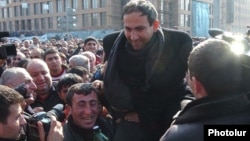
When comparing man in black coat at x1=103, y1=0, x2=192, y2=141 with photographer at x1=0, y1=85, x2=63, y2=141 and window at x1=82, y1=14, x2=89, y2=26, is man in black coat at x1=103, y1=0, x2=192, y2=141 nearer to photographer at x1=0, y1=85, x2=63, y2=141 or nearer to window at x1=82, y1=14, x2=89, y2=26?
photographer at x1=0, y1=85, x2=63, y2=141

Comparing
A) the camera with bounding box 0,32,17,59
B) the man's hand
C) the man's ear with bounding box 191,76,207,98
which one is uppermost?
the camera with bounding box 0,32,17,59

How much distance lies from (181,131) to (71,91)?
1443mm

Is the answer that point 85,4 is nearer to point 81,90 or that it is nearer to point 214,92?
point 81,90

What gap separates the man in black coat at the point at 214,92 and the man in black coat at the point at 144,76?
0.70 meters

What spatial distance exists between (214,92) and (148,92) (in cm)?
84

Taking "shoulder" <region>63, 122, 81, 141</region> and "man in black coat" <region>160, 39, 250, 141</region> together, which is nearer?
"man in black coat" <region>160, 39, 250, 141</region>

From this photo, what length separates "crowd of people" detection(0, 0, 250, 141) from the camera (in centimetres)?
193

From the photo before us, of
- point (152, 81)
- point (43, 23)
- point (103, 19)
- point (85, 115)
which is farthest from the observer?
point (43, 23)

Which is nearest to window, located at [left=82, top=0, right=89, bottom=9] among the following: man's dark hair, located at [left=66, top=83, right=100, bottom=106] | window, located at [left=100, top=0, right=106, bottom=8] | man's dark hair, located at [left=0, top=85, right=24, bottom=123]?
window, located at [left=100, top=0, right=106, bottom=8]

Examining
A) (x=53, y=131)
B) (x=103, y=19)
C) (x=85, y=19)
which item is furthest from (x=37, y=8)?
(x=53, y=131)

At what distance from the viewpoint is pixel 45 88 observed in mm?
4043

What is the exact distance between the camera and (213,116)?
1878 millimetres

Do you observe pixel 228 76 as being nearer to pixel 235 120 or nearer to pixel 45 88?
pixel 235 120

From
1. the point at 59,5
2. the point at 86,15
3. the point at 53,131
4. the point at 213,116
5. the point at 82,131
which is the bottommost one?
the point at 82,131
